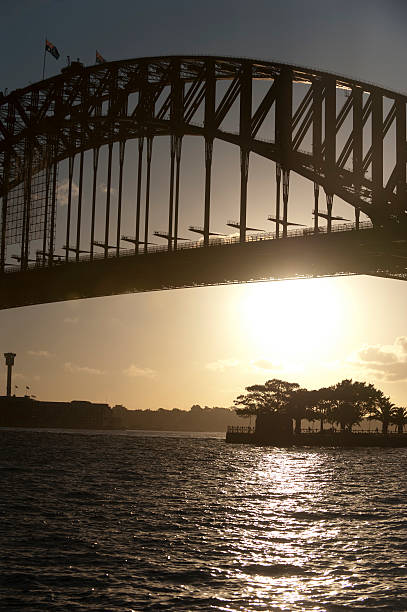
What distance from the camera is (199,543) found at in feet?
114

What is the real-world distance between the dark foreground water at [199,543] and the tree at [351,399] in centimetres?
9056

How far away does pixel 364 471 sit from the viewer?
7444cm

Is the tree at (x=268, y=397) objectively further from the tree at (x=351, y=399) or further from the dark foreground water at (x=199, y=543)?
the dark foreground water at (x=199, y=543)

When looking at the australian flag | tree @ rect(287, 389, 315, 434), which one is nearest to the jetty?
tree @ rect(287, 389, 315, 434)

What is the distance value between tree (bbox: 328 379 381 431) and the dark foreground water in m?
90.6

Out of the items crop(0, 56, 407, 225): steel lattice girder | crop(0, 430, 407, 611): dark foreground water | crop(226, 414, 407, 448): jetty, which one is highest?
crop(0, 56, 407, 225): steel lattice girder

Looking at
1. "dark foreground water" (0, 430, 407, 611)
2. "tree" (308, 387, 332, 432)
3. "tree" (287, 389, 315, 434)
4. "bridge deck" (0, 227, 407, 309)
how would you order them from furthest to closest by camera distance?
"tree" (308, 387, 332, 432)
"tree" (287, 389, 315, 434)
"bridge deck" (0, 227, 407, 309)
"dark foreground water" (0, 430, 407, 611)

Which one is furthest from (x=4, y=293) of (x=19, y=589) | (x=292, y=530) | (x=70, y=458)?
(x=19, y=589)

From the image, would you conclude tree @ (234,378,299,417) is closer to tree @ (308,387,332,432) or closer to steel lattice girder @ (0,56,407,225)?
tree @ (308,387,332,432)

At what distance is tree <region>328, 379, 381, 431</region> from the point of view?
503 feet

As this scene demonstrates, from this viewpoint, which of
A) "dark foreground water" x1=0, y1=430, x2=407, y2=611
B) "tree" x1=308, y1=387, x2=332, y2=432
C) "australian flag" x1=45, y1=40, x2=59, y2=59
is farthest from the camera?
"tree" x1=308, y1=387, x2=332, y2=432

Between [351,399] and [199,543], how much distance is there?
12542 centimetres

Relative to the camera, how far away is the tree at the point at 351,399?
15325 centimetres

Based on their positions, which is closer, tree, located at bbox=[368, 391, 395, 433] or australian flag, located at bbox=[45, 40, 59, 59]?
australian flag, located at bbox=[45, 40, 59, 59]
